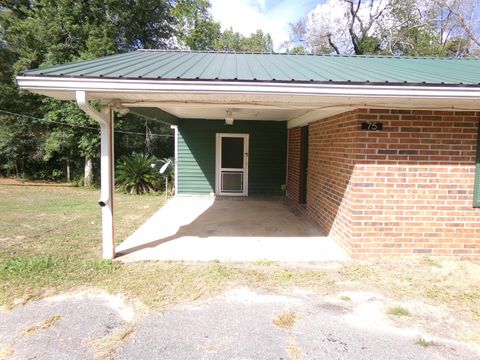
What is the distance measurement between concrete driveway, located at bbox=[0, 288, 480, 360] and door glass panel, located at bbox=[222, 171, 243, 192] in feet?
23.5

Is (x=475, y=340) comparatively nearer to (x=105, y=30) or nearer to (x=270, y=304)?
(x=270, y=304)

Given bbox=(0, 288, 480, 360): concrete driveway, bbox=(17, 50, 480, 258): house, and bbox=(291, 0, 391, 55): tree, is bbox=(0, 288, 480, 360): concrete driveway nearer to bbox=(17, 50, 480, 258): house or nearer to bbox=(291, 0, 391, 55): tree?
bbox=(17, 50, 480, 258): house

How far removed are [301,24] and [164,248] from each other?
21932mm

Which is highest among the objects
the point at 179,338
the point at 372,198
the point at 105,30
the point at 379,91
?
the point at 105,30

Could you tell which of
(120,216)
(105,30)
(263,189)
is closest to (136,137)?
(105,30)

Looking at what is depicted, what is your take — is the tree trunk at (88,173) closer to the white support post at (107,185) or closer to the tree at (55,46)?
the tree at (55,46)

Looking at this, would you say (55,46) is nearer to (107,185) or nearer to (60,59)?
(60,59)

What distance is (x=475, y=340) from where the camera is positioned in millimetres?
2730

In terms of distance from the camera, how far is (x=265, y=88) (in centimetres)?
378

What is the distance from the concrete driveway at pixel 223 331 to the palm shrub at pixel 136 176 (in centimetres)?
770

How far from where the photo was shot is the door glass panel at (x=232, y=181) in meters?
10.5

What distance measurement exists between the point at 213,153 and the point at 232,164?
0.69 meters

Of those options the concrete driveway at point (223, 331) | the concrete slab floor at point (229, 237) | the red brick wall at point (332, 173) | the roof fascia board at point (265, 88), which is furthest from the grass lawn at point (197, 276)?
the roof fascia board at point (265, 88)

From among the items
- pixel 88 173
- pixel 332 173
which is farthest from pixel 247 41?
pixel 332 173
